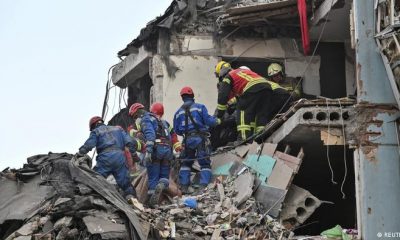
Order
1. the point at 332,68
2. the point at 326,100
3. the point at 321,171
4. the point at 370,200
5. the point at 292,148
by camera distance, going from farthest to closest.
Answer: the point at 332,68
the point at 321,171
the point at 292,148
the point at 326,100
the point at 370,200

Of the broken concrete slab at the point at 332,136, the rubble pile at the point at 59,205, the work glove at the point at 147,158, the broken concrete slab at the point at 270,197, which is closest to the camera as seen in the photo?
the rubble pile at the point at 59,205

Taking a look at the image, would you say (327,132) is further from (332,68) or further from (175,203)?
(332,68)

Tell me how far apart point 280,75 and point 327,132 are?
120 inches

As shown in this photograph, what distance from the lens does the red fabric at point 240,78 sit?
1650 centimetres

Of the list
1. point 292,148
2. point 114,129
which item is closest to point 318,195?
point 292,148

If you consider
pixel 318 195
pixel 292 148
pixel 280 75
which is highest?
pixel 280 75

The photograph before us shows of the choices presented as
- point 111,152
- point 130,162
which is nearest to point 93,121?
point 111,152

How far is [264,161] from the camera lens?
15.8 m

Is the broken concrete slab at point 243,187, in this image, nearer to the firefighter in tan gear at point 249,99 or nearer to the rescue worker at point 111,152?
the firefighter in tan gear at point 249,99

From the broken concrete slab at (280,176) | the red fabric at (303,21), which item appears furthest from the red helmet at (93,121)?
the red fabric at (303,21)

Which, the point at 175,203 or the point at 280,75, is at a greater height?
the point at 280,75

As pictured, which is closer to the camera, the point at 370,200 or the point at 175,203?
the point at 370,200

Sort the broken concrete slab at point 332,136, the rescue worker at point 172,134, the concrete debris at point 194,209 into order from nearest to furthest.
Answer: the concrete debris at point 194,209
the broken concrete slab at point 332,136
the rescue worker at point 172,134

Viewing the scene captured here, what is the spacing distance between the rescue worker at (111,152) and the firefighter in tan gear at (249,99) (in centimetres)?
228
